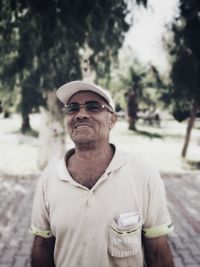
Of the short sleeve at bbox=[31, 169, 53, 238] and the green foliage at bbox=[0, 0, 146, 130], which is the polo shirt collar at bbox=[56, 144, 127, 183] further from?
the green foliage at bbox=[0, 0, 146, 130]

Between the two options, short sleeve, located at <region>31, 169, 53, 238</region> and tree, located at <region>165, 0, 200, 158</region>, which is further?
tree, located at <region>165, 0, 200, 158</region>

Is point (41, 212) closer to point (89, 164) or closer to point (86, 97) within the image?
point (89, 164)

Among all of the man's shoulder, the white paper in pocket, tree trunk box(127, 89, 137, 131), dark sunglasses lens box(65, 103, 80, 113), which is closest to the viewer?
the white paper in pocket

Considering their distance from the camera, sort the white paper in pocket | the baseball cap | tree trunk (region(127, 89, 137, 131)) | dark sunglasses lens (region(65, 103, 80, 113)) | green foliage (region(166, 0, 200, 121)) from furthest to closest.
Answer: tree trunk (region(127, 89, 137, 131)) → green foliage (region(166, 0, 200, 121)) → dark sunglasses lens (region(65, 103, 80, 113)) → the baseball cap → the white paper in pocket

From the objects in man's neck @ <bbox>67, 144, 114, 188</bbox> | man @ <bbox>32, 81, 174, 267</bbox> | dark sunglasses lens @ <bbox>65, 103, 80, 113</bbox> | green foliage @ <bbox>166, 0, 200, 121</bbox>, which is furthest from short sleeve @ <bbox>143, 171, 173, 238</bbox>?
green foliage @ <bbox>166, 0, 200, 121</bbox>

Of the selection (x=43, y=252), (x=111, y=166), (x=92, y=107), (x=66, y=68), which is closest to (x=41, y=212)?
(x=43, y=252)

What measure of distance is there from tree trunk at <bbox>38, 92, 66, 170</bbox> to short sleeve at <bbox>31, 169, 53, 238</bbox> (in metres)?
10.3

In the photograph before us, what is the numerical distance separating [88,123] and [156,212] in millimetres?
693

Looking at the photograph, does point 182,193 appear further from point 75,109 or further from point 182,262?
point 75,109

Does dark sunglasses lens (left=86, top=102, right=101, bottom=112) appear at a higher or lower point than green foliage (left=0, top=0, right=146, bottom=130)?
lower

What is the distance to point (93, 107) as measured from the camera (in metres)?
2.34

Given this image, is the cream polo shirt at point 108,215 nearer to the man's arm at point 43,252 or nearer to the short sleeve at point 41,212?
the short sleeve at point 41,212

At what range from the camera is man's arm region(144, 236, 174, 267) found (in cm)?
219

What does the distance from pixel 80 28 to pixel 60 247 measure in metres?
6.65
